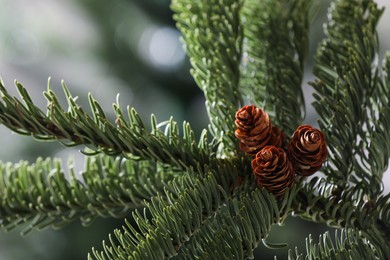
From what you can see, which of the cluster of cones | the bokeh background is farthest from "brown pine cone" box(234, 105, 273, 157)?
the bokeh background

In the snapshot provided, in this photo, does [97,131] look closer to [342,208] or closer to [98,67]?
[342,208]

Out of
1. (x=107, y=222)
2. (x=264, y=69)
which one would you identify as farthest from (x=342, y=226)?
(x=107, y=222)

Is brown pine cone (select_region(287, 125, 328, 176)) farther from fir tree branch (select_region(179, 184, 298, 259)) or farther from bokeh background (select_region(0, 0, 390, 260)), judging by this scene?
bokeh background (select_region(0, 0, 390, 260))

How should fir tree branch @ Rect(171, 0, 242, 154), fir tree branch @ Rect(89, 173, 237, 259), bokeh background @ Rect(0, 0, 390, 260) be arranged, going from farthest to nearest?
1. bokeh background @ Rect(0, 0, 390, 260)
2. fir tree branch @ Rect(171, 0, 242, 154)
3. fir tree branch @ Rect(89, 173, 237, 259)

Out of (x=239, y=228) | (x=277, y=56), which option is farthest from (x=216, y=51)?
(x=239, y=228)

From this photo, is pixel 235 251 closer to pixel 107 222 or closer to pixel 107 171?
pixel 107 171

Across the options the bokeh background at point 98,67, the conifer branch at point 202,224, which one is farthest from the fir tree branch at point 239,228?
the bokeh background at point 98,67
